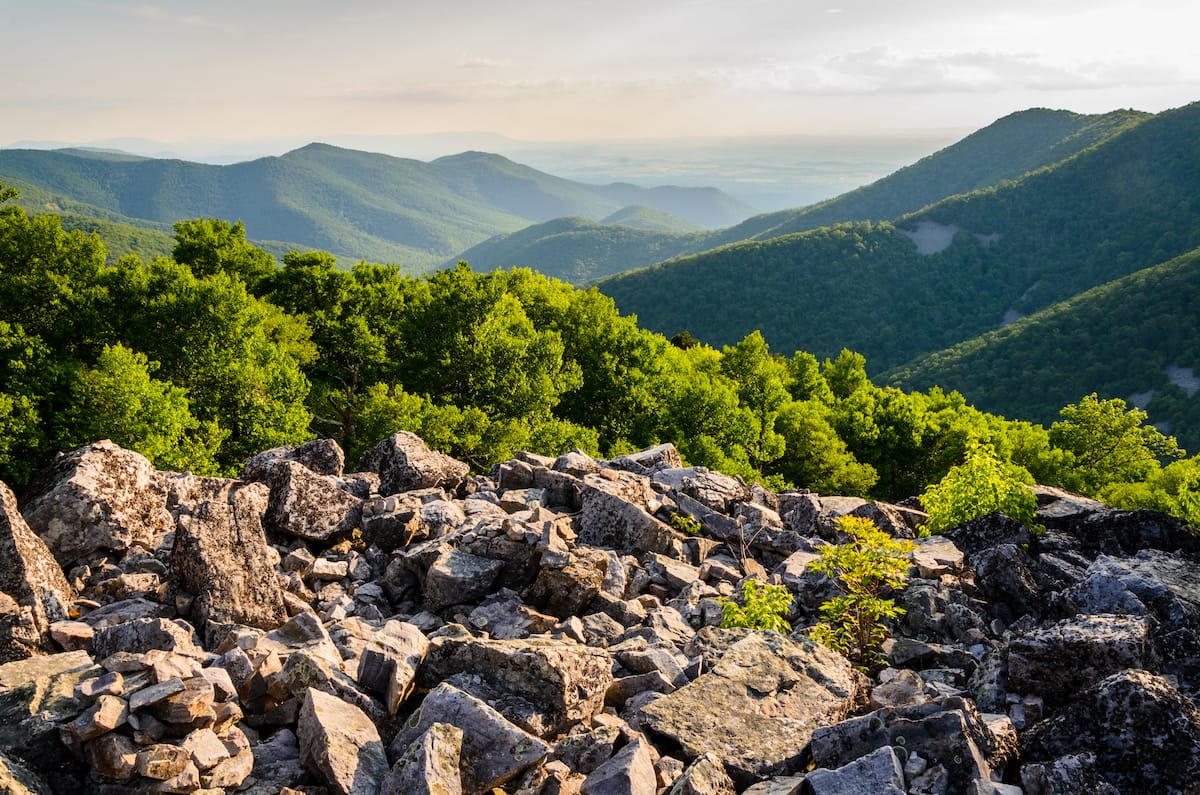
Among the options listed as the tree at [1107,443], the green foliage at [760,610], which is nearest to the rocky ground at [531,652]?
the green foliage at [760,610]

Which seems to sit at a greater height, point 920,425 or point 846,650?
point 846,650

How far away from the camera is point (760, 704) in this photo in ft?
31.0

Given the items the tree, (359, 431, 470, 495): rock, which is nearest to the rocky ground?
(359, 431, 470, 495): rock

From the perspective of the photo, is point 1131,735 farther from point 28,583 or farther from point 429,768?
point 28,583

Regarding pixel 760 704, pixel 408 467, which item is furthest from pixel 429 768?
pixel 408 467

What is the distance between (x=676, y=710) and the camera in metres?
9.14

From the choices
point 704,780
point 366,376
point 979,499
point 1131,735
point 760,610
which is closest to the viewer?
point 704,780

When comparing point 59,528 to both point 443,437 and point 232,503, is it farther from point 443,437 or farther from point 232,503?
point 443,437

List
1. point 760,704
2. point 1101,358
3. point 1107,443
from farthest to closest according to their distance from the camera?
point 1101,358 → point 1107,443 → point 760,704

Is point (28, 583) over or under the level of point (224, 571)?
over

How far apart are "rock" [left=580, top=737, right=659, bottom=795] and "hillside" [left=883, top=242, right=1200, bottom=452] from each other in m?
134

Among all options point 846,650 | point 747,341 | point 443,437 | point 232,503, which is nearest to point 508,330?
point 443,437

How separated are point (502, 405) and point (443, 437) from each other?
5276mm

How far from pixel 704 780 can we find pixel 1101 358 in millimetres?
160206
